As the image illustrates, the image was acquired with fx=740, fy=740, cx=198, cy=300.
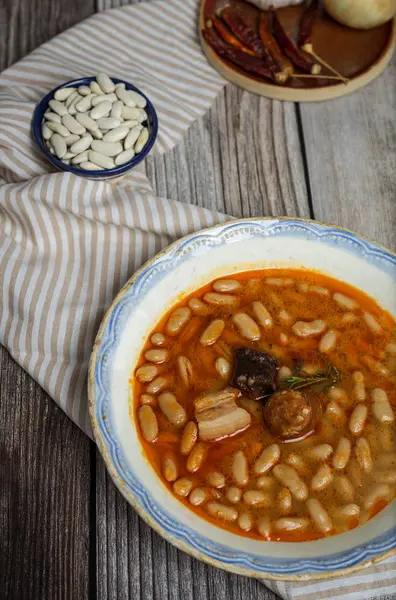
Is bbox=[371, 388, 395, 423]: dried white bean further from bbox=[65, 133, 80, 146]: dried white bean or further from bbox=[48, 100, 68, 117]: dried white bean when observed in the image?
bbox=[48, 100, 68, 117]: dried white bean

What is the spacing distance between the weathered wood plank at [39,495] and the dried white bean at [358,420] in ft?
2.54

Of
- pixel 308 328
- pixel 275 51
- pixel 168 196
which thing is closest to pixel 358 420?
pixel 308 328

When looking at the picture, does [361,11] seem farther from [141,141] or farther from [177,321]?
[177,321]

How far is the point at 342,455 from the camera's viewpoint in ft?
6.33

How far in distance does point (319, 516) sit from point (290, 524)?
8 centimetres

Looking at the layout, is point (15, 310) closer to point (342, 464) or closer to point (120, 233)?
point (120, 233)

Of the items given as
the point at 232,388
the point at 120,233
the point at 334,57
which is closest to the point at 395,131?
the point at 334,57

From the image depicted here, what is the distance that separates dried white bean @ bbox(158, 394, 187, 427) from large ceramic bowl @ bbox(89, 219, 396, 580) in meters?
0.10

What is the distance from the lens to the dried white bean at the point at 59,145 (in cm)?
251

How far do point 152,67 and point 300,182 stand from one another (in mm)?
782

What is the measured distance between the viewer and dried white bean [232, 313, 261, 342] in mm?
2150

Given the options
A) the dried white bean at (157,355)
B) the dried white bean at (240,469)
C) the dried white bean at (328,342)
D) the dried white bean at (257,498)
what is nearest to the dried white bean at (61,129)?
the dried white bean at (157,355)

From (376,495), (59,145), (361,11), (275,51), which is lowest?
(376,495)

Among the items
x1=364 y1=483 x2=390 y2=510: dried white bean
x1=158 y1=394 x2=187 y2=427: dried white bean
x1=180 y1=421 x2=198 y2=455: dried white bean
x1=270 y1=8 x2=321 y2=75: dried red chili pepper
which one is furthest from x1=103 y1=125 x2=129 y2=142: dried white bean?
x1=364 y1=483 x2=390 y2=510: dried white bean
